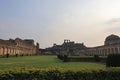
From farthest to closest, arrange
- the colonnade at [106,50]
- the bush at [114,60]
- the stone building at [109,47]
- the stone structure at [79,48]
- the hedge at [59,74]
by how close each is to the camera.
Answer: the stone structure at [79,48] < the stone building at [109,47] < the colonnade at [106,50] < the bush at [114,60] < the hedge at [59,74]

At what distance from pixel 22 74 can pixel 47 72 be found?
880 millimetres

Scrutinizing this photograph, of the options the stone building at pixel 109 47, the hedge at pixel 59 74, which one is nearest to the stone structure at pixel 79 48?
the stone building at pixel 109 47

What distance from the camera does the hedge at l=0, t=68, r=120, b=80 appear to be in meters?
7.81

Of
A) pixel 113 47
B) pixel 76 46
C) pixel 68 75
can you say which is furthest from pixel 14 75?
pixel 76 46

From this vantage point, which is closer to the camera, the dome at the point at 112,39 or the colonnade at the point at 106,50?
the colonnade at the point at 106,50

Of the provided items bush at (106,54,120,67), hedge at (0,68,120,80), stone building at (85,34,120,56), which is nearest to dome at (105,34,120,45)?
stone building at (85,34,120,56)

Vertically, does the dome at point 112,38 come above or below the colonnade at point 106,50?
above

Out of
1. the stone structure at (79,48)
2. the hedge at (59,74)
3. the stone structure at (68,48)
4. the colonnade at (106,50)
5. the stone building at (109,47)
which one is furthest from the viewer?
the stone structure at (68,48)

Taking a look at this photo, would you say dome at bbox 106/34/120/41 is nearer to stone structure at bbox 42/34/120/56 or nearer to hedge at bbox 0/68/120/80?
stone structure at bbox 42/34/120/56

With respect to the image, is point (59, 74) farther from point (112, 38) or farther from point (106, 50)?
point (112, 38)

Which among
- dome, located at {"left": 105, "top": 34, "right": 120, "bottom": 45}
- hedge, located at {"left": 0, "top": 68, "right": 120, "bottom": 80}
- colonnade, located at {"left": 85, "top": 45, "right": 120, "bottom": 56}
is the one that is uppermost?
dome, located at {"left": 105, "top": 34, "right": 120, "bottom": 45}

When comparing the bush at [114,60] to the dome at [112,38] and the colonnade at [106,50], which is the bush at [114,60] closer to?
the colonnade at [106,50]

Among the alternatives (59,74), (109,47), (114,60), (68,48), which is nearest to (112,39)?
(109,47)

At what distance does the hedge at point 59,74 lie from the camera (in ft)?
25.6
